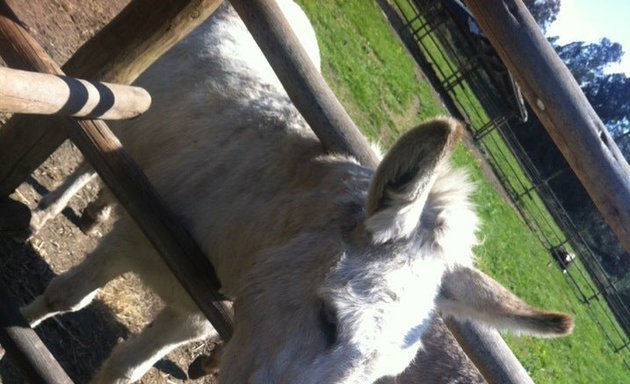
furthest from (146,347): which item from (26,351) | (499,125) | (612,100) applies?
(612,100)

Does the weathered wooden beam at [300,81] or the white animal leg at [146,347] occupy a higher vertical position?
the weathered wooden beam at [300,81]

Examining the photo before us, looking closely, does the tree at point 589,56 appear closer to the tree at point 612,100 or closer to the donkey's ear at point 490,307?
the tree at point 612,100

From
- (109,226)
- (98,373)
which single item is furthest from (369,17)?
(98,373)

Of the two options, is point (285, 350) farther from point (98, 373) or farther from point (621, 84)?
point (621, 84)

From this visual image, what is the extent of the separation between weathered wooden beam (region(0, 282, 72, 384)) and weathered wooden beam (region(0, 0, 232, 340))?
0.62 metres

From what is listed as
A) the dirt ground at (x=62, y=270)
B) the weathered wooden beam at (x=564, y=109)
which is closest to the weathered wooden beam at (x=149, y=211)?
the dirt ground at (x=62, y=270)

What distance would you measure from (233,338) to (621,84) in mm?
57098

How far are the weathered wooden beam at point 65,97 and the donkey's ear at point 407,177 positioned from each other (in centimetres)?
113

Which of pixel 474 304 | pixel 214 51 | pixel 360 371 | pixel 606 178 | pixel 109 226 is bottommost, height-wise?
pixel 474 304

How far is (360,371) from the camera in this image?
89.0 inches

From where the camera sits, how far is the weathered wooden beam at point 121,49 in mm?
3104

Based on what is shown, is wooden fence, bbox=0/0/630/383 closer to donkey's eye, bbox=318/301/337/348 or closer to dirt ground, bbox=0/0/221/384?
donkey's eye, bbox=318/301/337/348

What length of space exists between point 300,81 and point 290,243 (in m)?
0.82

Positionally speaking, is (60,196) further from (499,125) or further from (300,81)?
(499,125)
